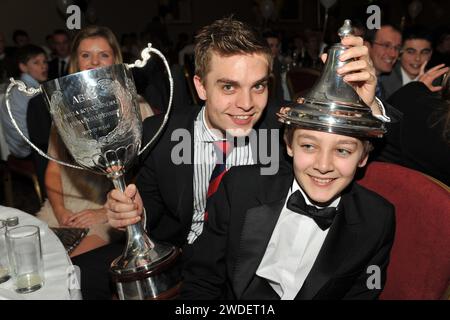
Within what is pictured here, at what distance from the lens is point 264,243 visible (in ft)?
4.61

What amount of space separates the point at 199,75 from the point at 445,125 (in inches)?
40.6

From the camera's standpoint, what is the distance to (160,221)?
6.24 ft

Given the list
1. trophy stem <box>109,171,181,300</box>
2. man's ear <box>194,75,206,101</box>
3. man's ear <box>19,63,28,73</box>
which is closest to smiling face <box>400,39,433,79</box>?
man's ear <box>194,75,206,101</box>

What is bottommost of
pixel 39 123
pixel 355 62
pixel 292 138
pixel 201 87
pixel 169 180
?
pixel 169 180

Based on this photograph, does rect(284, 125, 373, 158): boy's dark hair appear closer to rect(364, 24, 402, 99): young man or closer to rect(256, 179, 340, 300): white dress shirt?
rect(256, 179, 340, 300): white dress shirt

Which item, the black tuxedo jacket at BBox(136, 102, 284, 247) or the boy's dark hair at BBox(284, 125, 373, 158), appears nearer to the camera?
the boy's dark hair at BBox(284, 125, 373, 158)

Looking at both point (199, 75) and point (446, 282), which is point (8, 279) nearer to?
point (199, 75)

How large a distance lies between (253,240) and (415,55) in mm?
2838

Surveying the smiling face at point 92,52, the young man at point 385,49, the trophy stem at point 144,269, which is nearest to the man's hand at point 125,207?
the trophy stem at point 144,269

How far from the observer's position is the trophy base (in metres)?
1.24

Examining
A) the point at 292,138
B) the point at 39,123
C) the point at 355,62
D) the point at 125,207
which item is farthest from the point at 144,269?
the point at 39,123

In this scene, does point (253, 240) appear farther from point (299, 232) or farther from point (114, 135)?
point (114, 135)

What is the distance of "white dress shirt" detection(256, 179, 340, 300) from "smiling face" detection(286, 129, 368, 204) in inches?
3.3

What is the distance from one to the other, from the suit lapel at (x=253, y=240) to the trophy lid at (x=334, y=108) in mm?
378
